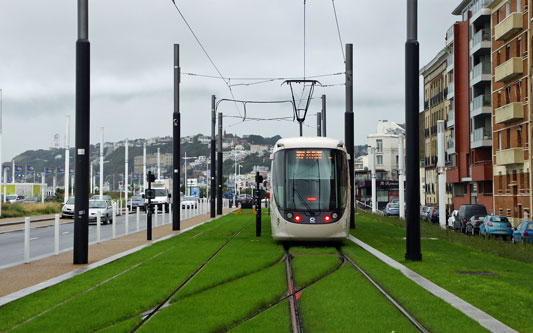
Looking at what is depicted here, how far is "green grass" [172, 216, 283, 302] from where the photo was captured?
42.6ft

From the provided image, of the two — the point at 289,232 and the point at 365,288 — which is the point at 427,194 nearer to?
the point at 289,232

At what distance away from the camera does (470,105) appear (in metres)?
65.3

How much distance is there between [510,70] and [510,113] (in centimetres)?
298

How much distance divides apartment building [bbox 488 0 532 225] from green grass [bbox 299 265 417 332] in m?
37.0

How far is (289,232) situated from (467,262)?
234 inches

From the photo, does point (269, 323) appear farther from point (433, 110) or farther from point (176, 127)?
point (433, 110)

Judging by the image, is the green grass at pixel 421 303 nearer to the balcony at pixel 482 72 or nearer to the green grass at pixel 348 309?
the green grass at pixel 348 309

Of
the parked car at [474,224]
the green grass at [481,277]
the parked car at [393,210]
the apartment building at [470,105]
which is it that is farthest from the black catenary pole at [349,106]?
the parked car at [393,210]

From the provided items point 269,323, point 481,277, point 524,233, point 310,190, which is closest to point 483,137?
point 524,233

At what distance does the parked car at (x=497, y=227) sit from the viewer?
124ft

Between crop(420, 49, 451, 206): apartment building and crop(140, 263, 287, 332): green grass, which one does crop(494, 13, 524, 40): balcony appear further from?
crop(140, 263, 287, 332): green grass

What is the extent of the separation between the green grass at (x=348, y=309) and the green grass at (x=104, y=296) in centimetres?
233

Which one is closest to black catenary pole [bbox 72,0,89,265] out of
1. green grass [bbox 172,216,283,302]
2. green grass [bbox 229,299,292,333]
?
green grass [bbox 172,216,283,302]

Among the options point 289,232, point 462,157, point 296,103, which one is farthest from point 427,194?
point 289,232
